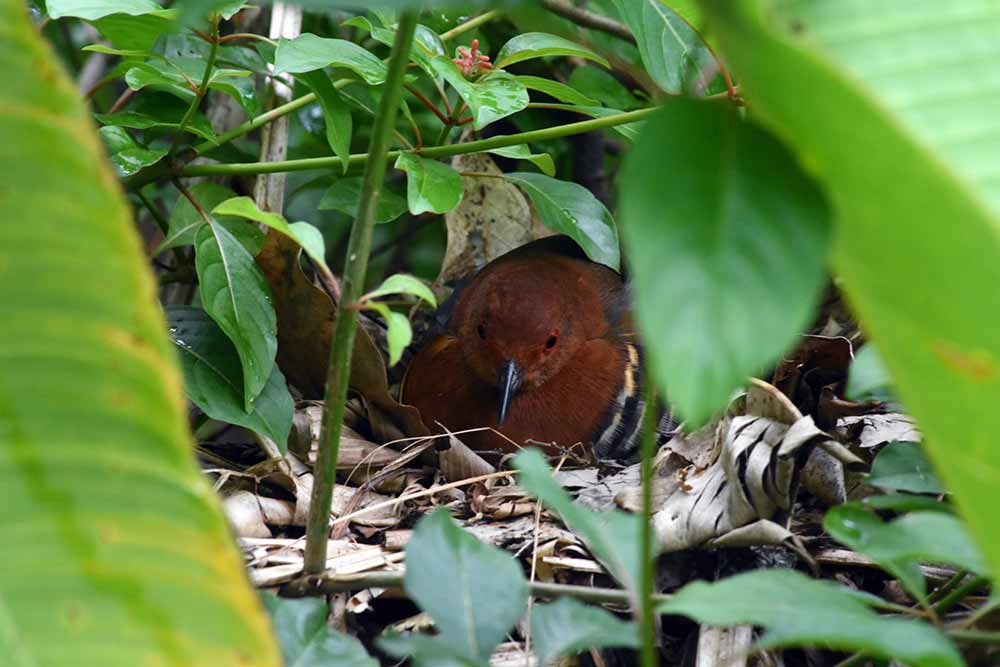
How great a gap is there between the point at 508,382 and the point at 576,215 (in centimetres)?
78

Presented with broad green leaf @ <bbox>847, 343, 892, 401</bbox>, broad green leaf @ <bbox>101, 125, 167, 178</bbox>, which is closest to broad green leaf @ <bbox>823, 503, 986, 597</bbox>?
broad green leaf @ <bbox>847, 343, 892, 401</bbox>

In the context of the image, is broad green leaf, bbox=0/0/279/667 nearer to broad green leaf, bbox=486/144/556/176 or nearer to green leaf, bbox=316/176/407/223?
broad green leaf, bbox=486/144/556/176

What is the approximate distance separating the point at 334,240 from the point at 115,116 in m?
1.45

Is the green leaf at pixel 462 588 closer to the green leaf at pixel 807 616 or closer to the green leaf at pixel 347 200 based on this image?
the green leaf at pixel 807 616

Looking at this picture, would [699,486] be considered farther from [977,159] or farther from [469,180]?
[469,180]

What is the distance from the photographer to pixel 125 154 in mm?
2162

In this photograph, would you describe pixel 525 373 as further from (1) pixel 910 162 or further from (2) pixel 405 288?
(1) pixel 910 162

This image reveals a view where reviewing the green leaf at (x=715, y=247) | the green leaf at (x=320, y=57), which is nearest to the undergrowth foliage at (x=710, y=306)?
the green leaf at (x=715, y=247)

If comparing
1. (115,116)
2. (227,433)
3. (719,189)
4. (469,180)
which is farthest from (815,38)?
(469,180)

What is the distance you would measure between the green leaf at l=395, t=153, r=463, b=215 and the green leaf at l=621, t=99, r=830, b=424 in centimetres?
125

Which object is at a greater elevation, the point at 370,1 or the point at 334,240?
the point at 370,1

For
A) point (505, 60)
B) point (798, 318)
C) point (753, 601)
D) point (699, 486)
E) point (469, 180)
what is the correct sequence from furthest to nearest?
point (469, 180) → point (505, 60) → point (699, 486) → point (753, 601) → point (798, 318)

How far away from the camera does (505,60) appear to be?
7.31ft

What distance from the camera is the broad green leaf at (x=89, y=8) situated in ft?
5.98
